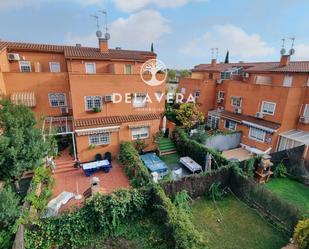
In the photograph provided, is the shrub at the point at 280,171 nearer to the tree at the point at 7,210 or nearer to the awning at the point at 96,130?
the awning at the point at 96,130

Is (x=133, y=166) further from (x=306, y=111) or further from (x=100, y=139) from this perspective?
(x=306, y=111)

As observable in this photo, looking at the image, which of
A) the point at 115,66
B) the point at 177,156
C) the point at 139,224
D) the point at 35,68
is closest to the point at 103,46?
the point at 115,66

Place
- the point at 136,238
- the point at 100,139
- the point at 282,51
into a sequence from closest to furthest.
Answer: the point at 136,238, the point at 100,139, the point at 282,51

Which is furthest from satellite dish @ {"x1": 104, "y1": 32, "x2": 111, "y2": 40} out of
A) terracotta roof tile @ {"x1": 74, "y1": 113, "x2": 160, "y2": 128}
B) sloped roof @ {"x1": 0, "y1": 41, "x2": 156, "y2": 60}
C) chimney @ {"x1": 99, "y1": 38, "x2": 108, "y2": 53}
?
terracotta roof tile @ {"x1": 74, "y1": 113, "x2": 160, "y2": 128}

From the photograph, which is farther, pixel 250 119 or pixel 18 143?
pixel 250 119

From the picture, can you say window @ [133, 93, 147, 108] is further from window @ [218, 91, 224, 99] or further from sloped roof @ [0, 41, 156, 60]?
window @ [218, 91, 224, 99]

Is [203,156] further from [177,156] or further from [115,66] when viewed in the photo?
[115,66]

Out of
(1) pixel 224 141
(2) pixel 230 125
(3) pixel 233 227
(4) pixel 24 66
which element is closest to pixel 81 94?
(4) pixel 24 66
